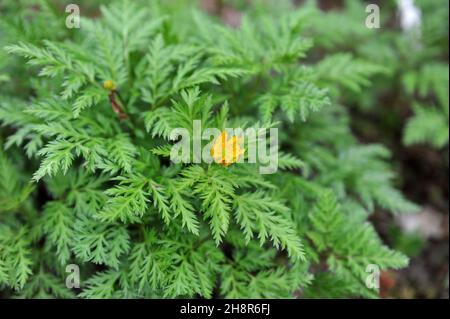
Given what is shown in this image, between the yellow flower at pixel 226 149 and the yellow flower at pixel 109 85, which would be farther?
the yellow flower at pixel 109 85

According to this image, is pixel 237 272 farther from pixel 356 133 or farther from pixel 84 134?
pixel 356 133

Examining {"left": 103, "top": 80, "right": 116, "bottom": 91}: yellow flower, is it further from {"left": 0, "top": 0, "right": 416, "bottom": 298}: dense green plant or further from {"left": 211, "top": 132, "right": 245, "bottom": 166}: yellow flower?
{"left": 211, "top": 132, "right": 245, "bottom": 166}: yellow flower

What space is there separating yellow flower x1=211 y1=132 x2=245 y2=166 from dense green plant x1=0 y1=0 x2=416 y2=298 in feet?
0.22

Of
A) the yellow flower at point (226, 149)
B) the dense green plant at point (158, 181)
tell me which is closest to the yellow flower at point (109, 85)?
the dense green plant at point (158, 181)

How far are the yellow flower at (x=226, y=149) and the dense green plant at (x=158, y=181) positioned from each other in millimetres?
67

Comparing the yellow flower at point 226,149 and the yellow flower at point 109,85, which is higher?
the yellow flower at point 109,85

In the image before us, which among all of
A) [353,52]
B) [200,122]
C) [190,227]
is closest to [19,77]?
[200,122]

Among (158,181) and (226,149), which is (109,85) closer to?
(158,181)

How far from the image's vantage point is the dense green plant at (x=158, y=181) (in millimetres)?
1830

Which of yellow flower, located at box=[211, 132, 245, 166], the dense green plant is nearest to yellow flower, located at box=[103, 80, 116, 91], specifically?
the dense green plant

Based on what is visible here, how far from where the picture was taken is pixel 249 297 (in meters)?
1.99

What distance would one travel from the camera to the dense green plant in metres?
1.83

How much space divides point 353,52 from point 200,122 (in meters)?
1.90

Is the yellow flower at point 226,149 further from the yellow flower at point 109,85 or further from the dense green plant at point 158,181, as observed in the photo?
the yellow flower at point 109,85
